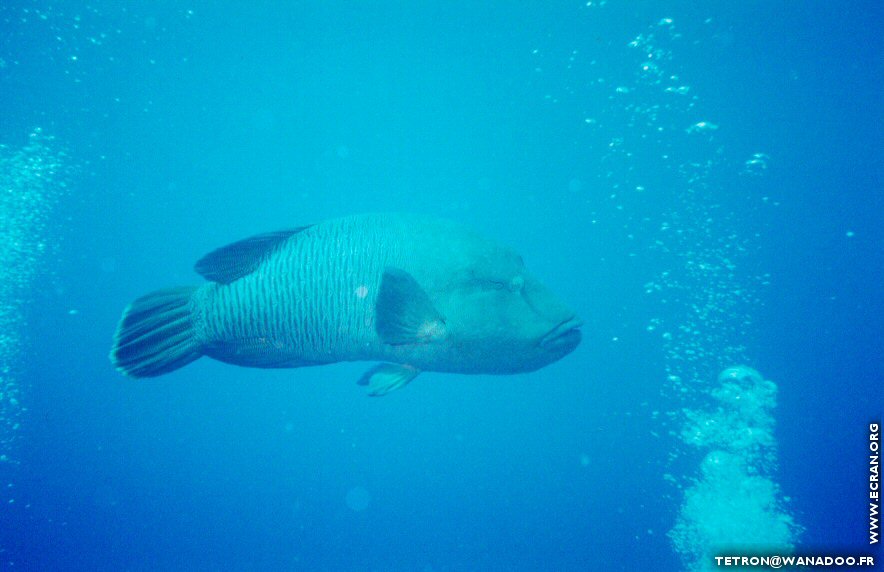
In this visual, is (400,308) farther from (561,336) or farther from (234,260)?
(234,260)

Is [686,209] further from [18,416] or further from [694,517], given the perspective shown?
[18,416]

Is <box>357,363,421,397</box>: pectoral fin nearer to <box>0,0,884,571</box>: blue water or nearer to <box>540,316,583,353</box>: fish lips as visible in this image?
<box>540,316,583,353</box>: fish lips

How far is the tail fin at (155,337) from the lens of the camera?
2836 millimetres

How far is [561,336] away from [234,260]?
2.35 metres

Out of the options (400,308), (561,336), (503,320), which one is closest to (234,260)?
(400,308)

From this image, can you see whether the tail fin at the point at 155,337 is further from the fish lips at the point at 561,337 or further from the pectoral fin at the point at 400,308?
the fish lips at the point at 561,337

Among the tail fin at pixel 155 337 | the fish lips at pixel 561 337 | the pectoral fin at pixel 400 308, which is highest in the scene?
the fish lips at pixel 561 337

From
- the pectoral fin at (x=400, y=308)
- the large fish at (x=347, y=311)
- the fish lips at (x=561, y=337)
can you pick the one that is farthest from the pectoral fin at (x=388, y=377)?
the fish lips at (x=561, y=337)

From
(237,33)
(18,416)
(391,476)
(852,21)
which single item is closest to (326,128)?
(237,33)

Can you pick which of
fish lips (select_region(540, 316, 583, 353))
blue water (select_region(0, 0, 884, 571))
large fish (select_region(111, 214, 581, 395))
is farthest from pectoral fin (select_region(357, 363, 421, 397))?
blue water (select_region(0, 0, 884, 571))

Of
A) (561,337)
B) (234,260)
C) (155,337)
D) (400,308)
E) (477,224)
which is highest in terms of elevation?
(477,224)

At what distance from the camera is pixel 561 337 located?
2932 millimetres

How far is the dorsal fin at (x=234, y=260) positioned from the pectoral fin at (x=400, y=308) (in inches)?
39.2

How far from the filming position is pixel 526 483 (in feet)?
55.9
